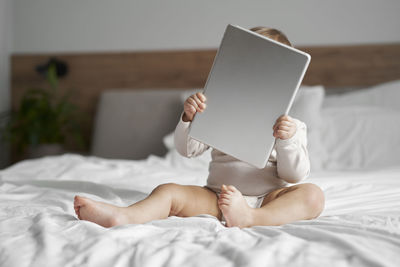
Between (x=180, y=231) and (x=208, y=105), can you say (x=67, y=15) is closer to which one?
(x=208, y=105)

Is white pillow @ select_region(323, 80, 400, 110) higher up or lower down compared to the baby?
higher up

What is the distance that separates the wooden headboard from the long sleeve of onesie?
55.0 inches

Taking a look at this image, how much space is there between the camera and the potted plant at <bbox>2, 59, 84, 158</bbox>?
→ 95.0 inches

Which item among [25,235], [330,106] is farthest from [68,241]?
[330,106]

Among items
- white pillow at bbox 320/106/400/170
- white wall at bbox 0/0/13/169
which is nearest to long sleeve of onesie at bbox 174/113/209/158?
white pillow at bbox 320/106/400/170

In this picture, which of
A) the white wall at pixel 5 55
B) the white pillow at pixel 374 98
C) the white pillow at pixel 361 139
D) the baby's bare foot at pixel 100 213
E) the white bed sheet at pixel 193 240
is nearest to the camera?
the white bed sheet at pixel 193 240

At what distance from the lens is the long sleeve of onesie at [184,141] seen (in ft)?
3.31

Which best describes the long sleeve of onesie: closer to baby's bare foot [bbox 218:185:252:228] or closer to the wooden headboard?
baby's bare foot [bbox 218:185:252:228]

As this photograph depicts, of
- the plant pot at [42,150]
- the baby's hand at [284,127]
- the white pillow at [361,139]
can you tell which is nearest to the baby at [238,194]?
the baby's hand at [284,127]

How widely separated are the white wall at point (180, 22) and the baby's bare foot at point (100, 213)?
1.81 m

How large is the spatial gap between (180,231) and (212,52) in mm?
1839

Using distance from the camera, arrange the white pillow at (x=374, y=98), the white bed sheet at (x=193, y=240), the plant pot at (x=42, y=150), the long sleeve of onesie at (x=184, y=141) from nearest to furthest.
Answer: the white bed sheet at (x=193, y=240)
the long sleeve of onesie at (x=184, y=141)
the white pillow at (x=374, y=98)
the plant pot at (x=42, y=150)

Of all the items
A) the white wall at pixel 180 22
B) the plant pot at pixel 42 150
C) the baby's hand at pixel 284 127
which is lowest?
the plant pot at pixel 42 150

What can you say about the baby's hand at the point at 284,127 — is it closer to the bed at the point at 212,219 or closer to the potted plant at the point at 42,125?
the bed at the point at 212,219
